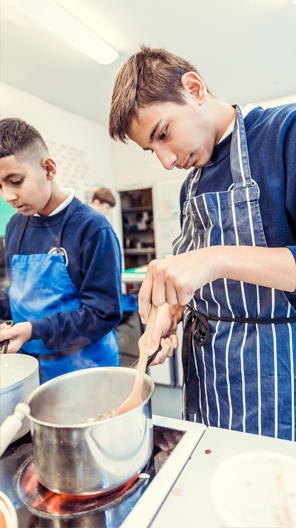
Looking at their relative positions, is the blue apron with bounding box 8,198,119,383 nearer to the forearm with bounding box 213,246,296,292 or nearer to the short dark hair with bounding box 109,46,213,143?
the short dark hair with bounding box 109,46,213,143

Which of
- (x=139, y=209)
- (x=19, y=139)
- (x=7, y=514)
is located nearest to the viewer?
(x=7, y=514)

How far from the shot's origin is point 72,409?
650mm

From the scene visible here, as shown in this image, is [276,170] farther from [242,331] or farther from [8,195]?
[8,195]

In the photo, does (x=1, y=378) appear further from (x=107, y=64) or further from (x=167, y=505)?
(x=107, y=64)

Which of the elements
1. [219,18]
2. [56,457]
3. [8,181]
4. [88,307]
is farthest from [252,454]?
[219,18]

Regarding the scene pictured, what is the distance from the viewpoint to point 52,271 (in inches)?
35.0

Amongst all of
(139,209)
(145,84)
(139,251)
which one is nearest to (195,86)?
(145,84)

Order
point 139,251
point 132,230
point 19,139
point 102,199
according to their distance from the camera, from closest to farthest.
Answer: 1. point 19,139
2. point 102,199
3. point 139,251
4. point 132,230

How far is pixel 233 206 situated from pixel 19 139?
542mm

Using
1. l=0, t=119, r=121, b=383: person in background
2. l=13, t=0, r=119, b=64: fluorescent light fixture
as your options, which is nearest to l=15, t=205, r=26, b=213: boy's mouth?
l=0, t=119, r=121, b=383: person in background

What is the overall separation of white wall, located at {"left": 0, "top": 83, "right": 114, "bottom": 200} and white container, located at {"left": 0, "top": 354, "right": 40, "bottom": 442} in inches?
20.6

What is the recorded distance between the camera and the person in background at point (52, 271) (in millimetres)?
863

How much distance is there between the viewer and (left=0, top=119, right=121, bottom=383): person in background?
2.83ft

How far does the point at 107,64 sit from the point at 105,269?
0.62 meters
